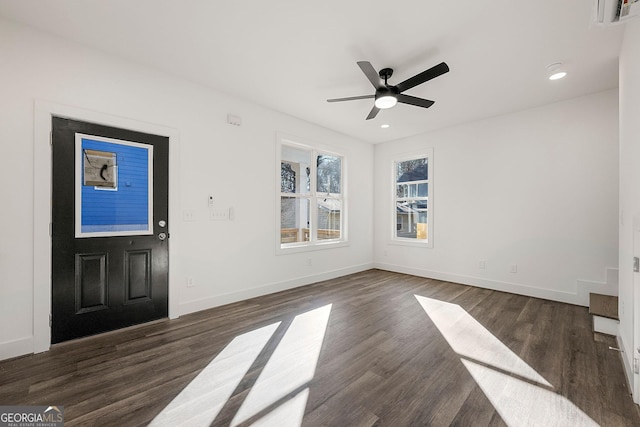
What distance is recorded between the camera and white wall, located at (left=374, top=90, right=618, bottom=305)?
355 cm

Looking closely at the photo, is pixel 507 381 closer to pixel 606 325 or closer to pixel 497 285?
pixel 606 325

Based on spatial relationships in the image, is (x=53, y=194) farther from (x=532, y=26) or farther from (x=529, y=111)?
(x=529, y=111)

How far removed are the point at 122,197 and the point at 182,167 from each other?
0.71 metres

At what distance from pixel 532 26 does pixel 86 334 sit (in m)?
5.07

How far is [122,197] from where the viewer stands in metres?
2.88

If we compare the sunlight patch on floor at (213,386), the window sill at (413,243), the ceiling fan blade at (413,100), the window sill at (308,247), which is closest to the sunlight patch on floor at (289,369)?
the sunlight patch on floor at (213,386)

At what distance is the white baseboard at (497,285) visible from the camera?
12.5ft

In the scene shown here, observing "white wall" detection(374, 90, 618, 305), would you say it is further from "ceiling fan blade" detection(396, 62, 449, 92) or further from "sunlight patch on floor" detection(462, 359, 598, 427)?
"sunlight patch on floor" detection(462, 359, 598, 427)

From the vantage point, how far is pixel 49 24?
7.70 feet

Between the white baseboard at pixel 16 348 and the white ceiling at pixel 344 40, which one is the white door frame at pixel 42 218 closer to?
the white baseboard at pixel 16 348

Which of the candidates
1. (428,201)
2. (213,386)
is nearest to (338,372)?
(213,386)

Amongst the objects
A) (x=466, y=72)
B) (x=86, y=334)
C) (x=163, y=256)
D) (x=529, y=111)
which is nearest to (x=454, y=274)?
(x=529, y=111)

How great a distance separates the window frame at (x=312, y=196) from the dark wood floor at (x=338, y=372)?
4.70 feet

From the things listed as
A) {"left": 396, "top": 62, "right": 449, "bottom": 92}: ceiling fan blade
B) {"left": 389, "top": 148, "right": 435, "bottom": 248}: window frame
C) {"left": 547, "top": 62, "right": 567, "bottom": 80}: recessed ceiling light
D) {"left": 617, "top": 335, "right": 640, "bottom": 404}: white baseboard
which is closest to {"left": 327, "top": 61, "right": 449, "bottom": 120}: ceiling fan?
{"left": 396, "top": 62, "right": 449, "bottom": 92}: ceiling fan blade
